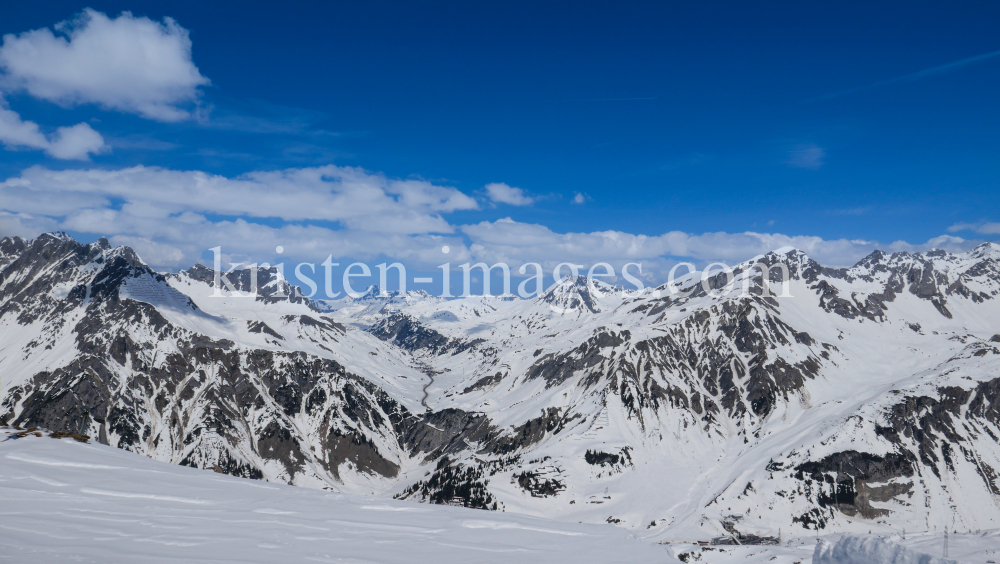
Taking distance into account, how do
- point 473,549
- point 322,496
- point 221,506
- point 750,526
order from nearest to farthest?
point 473,549
point 221,506
point 322,496
point 750,526

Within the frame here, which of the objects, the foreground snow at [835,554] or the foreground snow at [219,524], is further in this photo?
the foreground snow at [219,524]

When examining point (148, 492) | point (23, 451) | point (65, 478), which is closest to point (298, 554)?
point (148, 492)

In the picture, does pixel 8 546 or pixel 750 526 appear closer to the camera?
pixel 8 546

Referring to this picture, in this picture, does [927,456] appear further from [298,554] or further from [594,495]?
[298,554]

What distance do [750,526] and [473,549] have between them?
600 feet

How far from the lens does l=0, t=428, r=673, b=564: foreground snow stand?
14.8 meters

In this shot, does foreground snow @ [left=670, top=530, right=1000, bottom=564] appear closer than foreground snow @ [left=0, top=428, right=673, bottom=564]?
Yes

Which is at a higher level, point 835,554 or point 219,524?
point 835,554

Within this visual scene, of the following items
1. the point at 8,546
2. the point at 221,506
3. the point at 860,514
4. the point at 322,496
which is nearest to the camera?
the point at 8,546

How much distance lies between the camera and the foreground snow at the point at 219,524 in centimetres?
1479

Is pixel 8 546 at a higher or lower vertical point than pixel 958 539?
higher

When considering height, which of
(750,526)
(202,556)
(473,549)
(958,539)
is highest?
(202,556)

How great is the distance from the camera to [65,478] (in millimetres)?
20266

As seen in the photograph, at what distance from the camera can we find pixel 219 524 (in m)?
17.7
